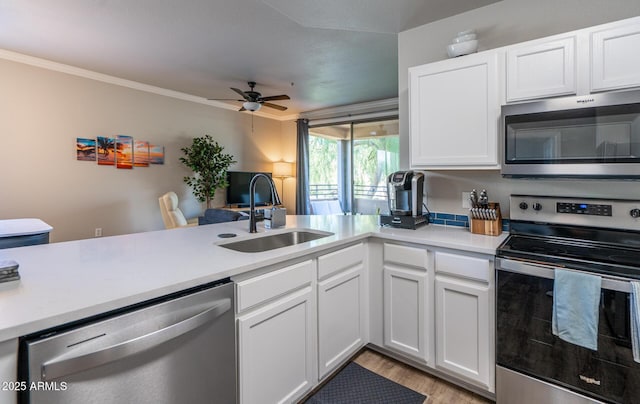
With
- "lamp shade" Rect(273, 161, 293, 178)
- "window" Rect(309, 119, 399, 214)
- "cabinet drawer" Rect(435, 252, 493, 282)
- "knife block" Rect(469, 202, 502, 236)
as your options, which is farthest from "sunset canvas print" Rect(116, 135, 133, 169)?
"knife block" Rect(469, 202, 502, 236)

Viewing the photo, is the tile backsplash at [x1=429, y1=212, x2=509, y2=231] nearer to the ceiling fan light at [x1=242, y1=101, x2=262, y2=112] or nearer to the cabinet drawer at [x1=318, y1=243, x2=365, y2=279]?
the cabinet drawer at [x1=318, y1=243, x2=365, y2=279]

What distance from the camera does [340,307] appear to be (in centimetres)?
184

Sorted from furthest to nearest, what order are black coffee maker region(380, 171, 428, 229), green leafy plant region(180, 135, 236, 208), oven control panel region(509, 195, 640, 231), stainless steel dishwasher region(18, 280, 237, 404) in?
green leafy plant region(180, 135, 236, 208) → black coffee maker region(380, 171, 428, 229) → oven control panel region(509, 195, 640, 231) → stainless steel dishwasher region(18, 280, 237, 404)

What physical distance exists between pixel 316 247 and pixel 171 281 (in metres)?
0.75

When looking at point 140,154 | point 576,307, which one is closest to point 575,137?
point 576,307

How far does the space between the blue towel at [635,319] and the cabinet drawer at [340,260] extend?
4.16 feet

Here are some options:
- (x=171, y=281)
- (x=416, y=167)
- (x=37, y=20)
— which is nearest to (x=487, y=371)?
(x=416, y=167)

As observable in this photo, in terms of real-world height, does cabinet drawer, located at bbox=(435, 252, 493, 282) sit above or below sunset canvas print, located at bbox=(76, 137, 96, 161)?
below

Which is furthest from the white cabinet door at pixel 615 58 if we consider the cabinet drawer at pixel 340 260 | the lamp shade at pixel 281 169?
the lamp shade at pixel 281 169

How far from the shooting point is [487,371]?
5.33 ft

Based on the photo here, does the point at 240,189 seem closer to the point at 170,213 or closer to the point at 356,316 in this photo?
the point at 170,213

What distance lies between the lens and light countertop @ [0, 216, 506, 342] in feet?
2.66

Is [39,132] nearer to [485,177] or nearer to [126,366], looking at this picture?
[126,366]

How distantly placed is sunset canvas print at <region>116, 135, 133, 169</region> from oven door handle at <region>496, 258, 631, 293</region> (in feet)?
15.6
